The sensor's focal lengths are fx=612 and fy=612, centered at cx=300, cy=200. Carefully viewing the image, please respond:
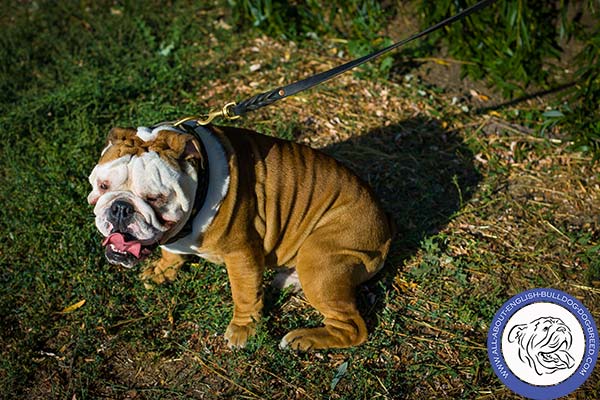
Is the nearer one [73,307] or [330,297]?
[330,297]

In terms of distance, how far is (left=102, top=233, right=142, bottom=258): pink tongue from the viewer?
3385mm

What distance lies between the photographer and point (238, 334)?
4.17 meters

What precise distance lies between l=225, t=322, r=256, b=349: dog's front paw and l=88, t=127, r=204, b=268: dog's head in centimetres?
101

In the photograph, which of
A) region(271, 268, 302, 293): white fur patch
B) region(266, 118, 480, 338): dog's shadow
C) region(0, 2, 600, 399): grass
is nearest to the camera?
region(0, 2, 600, 399): grass

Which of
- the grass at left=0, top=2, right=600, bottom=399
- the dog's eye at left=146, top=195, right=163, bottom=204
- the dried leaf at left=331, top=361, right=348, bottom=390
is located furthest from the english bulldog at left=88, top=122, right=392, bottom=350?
the grass at left=0, top=2, right=600, bottom=399

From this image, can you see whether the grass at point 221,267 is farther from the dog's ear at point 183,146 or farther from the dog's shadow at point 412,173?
the dog's ear at point 183,146

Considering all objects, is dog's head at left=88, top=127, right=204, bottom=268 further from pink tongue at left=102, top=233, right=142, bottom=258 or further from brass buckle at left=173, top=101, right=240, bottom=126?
brass buckle at left=173, top=101, right=240, bottom=126

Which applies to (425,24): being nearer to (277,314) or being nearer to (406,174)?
(406,174)

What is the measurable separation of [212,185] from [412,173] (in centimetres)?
242

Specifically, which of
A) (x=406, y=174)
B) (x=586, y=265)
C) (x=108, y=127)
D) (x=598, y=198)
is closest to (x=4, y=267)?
(x=108, y=127)

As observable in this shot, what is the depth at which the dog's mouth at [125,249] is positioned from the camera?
3.38m

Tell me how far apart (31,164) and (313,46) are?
123 inches

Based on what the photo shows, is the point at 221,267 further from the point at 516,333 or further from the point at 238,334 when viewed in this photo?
the point at 516,333

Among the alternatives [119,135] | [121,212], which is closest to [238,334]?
[121,212]
